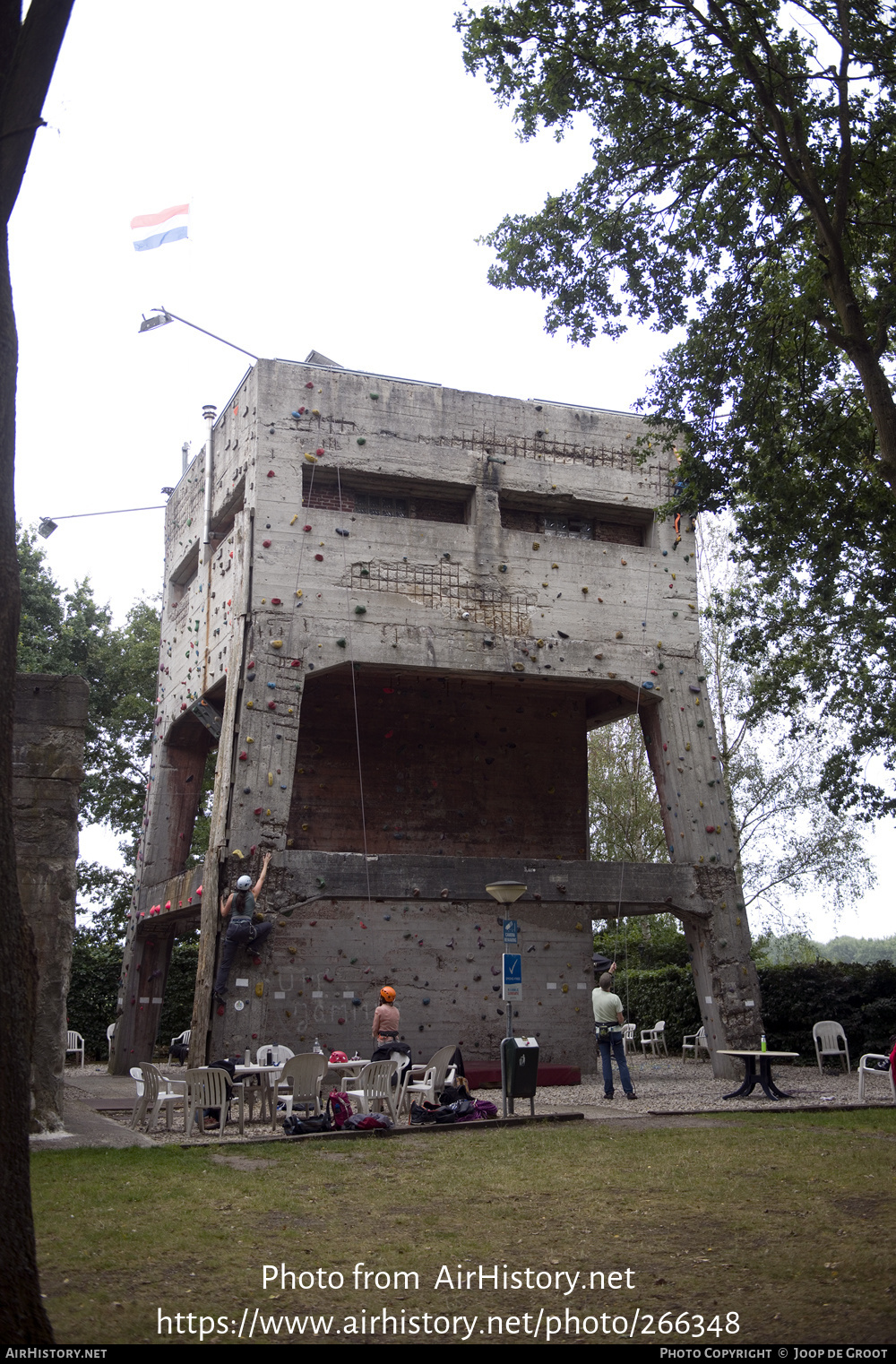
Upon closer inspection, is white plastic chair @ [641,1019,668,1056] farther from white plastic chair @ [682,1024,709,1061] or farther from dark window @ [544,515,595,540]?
dark window @ [544,515,595,540]

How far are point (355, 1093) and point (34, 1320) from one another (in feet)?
31.5

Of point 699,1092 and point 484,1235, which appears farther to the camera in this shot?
point 699,1092

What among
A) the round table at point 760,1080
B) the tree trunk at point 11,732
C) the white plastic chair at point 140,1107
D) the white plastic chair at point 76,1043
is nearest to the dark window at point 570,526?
the round table at point 760,1080

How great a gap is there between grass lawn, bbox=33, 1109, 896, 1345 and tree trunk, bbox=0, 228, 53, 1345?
0.90 meters

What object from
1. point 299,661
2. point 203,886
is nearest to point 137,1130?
point 203,886

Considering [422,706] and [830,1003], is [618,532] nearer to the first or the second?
[422,706]

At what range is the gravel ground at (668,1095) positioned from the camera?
14.3m

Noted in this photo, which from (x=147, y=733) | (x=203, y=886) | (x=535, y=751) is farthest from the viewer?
(x=147, y=733)

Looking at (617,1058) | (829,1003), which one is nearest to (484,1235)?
(617,1058)

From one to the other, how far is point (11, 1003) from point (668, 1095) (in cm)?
1440

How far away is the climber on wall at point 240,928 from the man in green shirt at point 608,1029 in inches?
204

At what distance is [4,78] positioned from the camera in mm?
5715

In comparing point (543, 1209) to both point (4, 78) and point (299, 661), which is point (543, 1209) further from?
point (299, 661)

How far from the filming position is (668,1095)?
1731 centimetres
